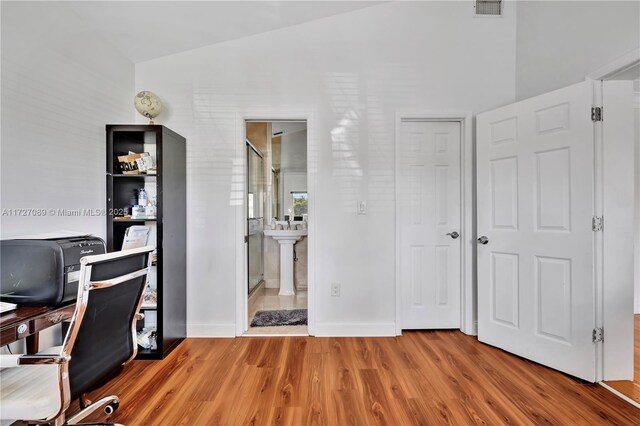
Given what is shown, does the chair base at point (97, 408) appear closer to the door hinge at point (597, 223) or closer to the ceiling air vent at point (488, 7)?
the door hinge at point (597, 223)

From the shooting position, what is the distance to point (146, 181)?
250cm

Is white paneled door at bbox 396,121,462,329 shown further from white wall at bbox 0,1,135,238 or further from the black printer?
white wall at bbox 0,1,135,238

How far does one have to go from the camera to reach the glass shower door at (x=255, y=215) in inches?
143

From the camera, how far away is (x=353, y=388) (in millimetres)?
1800

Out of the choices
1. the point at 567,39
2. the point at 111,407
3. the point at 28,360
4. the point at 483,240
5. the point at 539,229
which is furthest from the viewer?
the point at 483,240

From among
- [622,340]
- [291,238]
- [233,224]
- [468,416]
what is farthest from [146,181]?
[622,340]

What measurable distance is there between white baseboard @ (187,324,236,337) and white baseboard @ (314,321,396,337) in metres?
0.81

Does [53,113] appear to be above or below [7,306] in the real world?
above

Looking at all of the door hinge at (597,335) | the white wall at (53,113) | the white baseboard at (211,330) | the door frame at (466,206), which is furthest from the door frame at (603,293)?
the white wall at (53,113)

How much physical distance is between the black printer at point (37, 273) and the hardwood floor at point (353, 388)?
794 millimetres

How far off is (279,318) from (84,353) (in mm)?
1936

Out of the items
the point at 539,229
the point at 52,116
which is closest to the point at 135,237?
the point at 52,116

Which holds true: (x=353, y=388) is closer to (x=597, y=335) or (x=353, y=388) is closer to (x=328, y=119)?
(x=597, y=335)

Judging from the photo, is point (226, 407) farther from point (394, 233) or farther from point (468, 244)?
point (468, 244)
